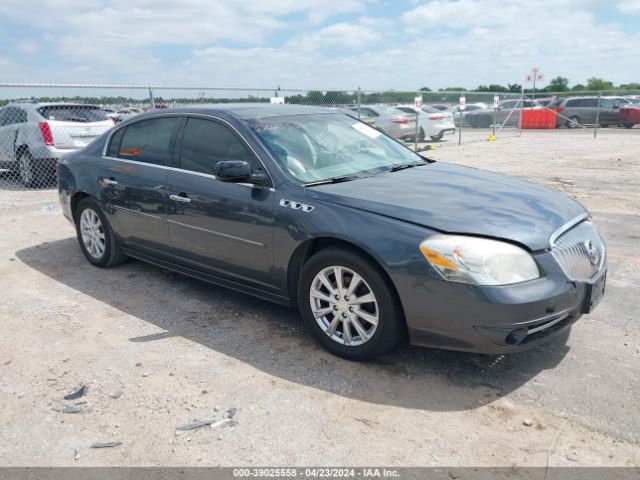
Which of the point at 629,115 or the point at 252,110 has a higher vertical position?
the point at 252,110

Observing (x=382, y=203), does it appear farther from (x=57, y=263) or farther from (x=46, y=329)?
(x=57, y=263)

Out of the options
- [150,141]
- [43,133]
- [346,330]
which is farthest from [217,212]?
[43,133]

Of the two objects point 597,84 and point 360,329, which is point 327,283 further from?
point 597,84

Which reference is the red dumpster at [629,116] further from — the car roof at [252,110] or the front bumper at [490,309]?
the front bumper at [490,309]

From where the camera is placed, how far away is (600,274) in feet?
11.8

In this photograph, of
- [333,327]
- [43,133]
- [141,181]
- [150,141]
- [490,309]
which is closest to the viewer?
[490,309]

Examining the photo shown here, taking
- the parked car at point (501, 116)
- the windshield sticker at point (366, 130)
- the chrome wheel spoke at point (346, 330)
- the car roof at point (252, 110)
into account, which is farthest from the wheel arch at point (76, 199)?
the parked car at point (501, 116)

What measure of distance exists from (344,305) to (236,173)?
3.86 ft

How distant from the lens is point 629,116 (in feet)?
89.8

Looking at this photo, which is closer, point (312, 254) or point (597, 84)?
point (312, 254)

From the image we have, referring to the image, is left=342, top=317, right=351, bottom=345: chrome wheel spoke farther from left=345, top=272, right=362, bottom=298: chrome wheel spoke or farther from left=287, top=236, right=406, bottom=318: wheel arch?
left=287, top=236, right=406, bottom=318: wheel arch

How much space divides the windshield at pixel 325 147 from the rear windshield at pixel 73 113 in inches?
293

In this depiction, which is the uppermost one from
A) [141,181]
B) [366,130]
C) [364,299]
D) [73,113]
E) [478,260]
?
[73,113]

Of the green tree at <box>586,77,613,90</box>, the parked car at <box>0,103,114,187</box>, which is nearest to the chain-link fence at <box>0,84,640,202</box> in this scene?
the parked car at <box>0,103,114,187</box>
